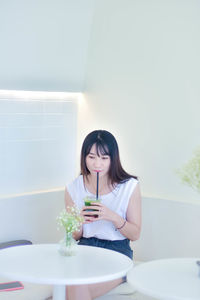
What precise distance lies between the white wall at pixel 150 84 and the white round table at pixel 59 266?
43.2 inches

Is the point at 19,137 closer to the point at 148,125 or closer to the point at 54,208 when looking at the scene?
the point at 54,208

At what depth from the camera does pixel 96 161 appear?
282 centimetres

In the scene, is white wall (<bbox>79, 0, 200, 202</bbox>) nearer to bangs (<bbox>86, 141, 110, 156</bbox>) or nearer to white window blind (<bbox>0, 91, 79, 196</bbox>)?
white window blind (<bbox>0, 91, 79, 196</bbox>)

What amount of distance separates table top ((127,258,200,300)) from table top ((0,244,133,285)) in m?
0.09

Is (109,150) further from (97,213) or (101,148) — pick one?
(97,213)

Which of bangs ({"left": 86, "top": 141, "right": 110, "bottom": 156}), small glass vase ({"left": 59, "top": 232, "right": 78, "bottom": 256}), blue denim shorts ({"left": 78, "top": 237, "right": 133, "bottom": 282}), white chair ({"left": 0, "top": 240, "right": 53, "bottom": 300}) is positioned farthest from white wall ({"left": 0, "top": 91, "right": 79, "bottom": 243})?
small glass vase ({"left": 59, "top": 232, "right": 78, "bottom": 256})

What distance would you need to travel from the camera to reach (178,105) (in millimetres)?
3275

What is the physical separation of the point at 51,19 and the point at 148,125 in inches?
36.3

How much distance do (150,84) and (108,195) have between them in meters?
0.89

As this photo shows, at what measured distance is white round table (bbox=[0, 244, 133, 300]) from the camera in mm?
2041

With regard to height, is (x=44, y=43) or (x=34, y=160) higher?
(x=44, y=43)

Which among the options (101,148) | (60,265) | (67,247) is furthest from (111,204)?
(60,265)

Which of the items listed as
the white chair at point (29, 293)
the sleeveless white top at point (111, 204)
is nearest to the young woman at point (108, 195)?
the sleeveless white top at point (111, 204)

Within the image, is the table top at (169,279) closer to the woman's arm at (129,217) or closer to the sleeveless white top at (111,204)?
the woman's arm at (129,217)
